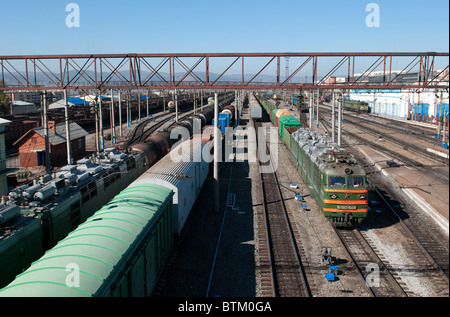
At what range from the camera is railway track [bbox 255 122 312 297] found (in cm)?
1321

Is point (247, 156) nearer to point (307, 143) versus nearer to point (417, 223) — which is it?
point (307, 143)

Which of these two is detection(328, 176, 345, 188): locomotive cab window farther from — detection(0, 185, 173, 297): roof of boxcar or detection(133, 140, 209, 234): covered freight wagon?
detection(0, 185, 173, 297): roof of boxcar

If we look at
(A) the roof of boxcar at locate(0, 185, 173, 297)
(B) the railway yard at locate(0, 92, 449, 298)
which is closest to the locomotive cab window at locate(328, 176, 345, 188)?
(B) the railway yard at locate(0, 92, 449, 298)

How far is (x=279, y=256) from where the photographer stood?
1588 centimetres

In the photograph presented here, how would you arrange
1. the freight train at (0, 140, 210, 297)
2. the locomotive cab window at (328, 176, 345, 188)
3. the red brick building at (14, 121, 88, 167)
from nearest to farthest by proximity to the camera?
the freight train at (0, 140, 210, 297) → the locomotive cab window at (328, 176, 345, 188) → the red brick building at (14, 121, 88, 167)

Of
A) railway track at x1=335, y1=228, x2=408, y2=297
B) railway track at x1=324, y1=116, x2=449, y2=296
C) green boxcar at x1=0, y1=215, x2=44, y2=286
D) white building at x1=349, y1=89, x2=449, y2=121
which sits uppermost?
white building at x1=349, y1=89, x2=449, y2=121

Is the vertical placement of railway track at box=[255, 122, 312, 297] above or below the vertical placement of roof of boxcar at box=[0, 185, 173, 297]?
below

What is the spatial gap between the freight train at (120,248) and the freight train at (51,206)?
1604 mm

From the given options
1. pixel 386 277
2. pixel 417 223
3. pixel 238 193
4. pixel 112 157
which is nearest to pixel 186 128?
pixel 238 193

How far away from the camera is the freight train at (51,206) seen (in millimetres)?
10297

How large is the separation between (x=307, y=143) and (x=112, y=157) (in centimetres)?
1370

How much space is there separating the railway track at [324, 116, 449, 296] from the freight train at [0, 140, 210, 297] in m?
9.19

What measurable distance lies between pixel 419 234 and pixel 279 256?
7.64 meters

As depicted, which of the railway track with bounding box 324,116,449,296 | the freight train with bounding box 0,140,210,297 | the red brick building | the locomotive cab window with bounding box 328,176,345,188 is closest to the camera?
the freight train with bounding box 0,140,210,297
